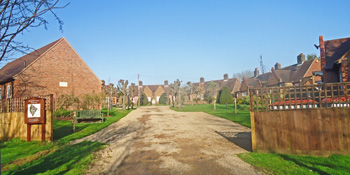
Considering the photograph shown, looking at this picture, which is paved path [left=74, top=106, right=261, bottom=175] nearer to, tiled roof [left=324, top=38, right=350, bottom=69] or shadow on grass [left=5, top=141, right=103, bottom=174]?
shadow on grass [left=5, top=141, right=103, bottom=174]

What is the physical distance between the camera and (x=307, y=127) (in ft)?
22.0

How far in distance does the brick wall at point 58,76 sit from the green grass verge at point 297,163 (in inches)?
954

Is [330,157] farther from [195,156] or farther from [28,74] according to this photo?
[28,74]

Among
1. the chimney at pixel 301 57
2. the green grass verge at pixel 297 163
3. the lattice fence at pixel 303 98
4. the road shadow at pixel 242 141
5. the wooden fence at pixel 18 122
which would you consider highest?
the chimney at pixel 301 57

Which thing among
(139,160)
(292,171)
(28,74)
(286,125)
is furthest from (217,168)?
(28,74)

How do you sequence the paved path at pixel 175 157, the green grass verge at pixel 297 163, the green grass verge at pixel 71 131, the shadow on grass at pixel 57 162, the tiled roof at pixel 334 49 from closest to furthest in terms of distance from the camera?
the green grass verge at pixel 297 163
the paved path at pixel 175 157
the shadow on grass at pixel 57 162
the green grass verge at pixel 71 131
the tiled roof at pixel 334 49

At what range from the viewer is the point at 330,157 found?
6.31m

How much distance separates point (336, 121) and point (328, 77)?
17522mm

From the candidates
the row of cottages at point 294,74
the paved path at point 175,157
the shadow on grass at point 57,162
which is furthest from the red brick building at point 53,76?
the row of cottages at point 294,74

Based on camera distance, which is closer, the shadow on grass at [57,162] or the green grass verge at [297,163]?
the green grass verge at [297,163]

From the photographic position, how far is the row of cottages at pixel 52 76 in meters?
23.0

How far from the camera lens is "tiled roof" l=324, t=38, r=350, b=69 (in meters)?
20.1

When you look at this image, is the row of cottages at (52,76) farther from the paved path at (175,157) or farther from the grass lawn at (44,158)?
the paved path at (175,157)

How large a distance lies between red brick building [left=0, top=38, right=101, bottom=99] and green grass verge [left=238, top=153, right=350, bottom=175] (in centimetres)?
2314
